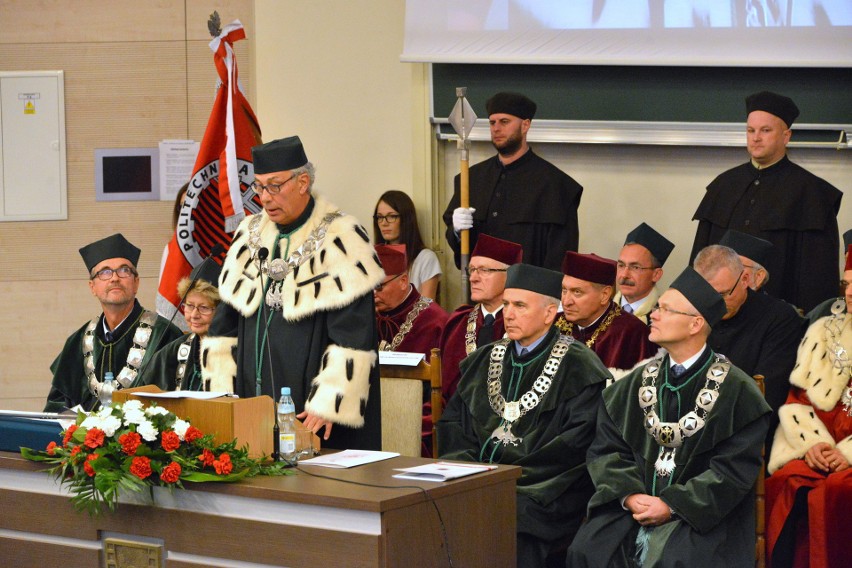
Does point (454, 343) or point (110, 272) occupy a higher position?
point (110, 272)

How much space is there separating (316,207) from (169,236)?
3703 millimetres

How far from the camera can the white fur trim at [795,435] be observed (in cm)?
474

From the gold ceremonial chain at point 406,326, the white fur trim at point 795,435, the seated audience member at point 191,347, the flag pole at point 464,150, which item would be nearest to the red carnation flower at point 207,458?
the seated audience member at point 191,347

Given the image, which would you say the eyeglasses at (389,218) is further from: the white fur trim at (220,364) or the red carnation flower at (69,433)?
the red carnation flower at (69,433)

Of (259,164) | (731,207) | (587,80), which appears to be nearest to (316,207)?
(259,164)

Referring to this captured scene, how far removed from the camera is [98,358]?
564cm

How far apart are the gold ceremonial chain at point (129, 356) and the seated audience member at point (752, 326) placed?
104 inches

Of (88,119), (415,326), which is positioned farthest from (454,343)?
(88,119)

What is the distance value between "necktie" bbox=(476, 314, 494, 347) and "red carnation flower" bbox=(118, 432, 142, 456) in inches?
98.8

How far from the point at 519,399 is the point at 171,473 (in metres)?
1.69

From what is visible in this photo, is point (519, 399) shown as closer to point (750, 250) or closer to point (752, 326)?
point (752, 326)

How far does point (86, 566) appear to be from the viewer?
3.61m

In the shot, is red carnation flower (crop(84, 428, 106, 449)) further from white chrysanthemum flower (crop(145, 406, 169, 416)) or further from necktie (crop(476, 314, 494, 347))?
necktie (crop(476, 314, 494, 347))

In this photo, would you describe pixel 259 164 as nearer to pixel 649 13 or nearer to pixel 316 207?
pixel 316 207
